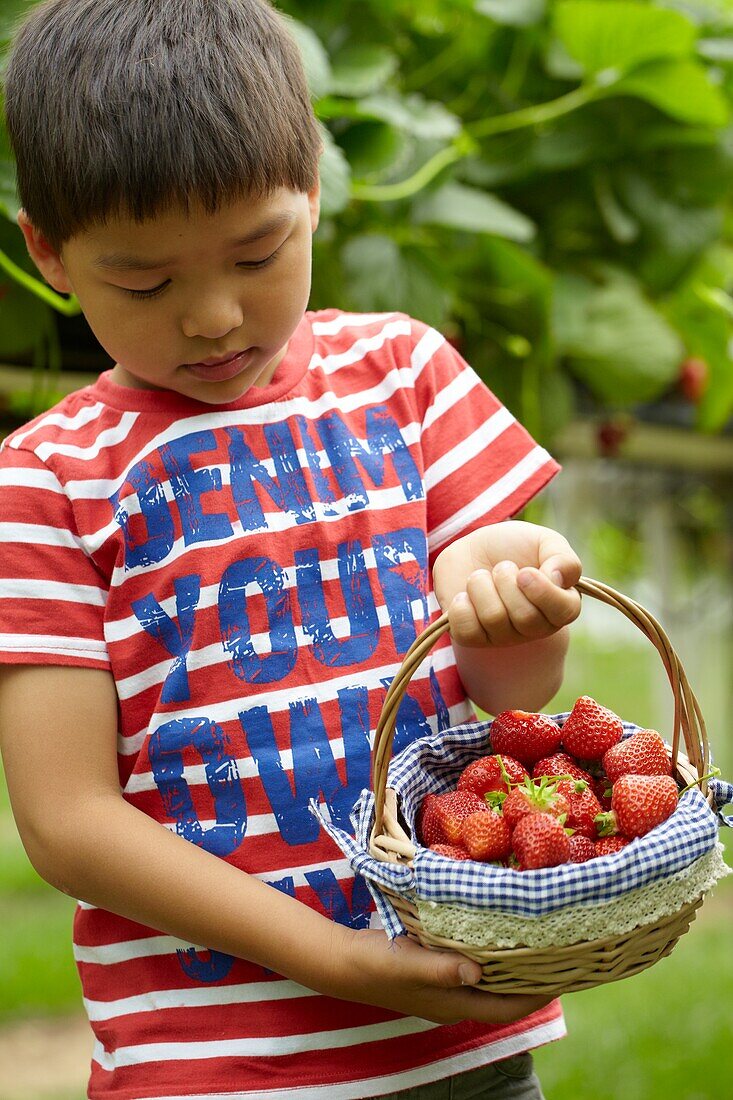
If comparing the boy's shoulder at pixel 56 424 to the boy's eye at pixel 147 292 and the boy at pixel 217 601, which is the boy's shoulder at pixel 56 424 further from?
the boy's eye at pixel 147 292

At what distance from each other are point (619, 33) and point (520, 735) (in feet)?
3.35

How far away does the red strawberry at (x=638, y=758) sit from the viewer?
883mm

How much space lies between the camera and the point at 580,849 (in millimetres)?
836

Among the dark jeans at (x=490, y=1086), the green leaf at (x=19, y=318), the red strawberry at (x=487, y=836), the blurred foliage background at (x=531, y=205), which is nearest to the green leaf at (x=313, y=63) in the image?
the blurred foliage background at (x=531, y=205)

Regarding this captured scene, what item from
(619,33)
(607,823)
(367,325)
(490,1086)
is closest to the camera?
(607,823)

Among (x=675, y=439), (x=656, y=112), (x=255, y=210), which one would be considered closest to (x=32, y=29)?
(x=255, y=210)

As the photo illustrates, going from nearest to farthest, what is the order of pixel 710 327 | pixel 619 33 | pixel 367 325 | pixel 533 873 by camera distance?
1. pixel 533 873
2. pixel 367 325
3. pixel 619 33
4. pixel 710 327

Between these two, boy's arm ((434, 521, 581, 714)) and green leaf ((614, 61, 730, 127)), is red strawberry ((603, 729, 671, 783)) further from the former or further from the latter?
green leaf ((614, 61, 730, 127))

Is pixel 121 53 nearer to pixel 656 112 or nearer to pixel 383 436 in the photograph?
pixel 383 436

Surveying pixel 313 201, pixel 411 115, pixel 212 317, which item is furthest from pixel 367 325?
pixel 411 115

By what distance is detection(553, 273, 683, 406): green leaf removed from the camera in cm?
172

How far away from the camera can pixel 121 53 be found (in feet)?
2.76

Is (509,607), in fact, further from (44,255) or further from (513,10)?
(513,10)

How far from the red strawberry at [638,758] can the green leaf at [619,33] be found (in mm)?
1016
